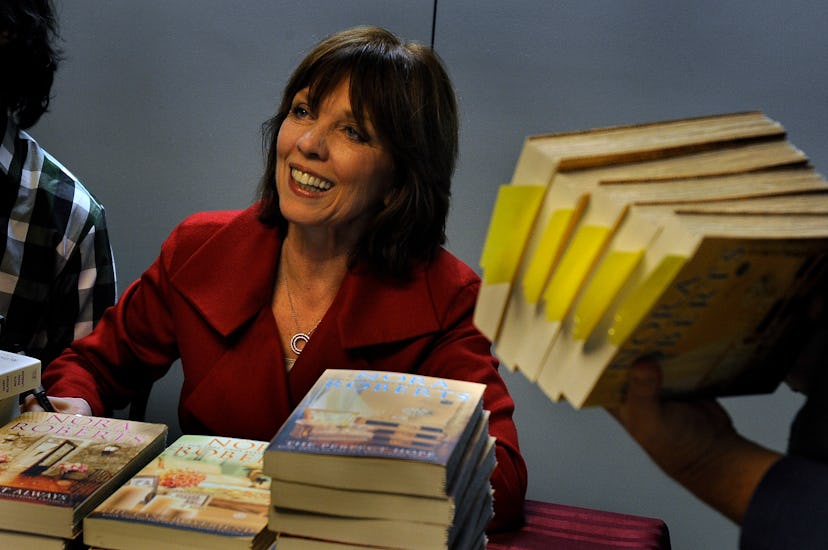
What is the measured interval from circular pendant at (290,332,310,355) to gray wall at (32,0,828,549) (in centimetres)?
107

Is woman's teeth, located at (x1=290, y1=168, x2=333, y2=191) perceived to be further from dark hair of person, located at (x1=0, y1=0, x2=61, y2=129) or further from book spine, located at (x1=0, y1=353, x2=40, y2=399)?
dark hair of person, located at (x1=0, y1=0, x2=61, y2=129)

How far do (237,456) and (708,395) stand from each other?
28.2 inches

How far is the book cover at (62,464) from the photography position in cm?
123

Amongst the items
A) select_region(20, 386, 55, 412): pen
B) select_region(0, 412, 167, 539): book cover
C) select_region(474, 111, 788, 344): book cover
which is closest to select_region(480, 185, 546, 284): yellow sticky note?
select_region(474, 111, 788, 344): book cover

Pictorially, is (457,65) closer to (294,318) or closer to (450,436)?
(294,318)

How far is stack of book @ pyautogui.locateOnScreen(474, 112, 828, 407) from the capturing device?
0.82 m

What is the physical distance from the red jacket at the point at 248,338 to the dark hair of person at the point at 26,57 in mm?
684

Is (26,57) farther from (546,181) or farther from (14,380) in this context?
(546,181)

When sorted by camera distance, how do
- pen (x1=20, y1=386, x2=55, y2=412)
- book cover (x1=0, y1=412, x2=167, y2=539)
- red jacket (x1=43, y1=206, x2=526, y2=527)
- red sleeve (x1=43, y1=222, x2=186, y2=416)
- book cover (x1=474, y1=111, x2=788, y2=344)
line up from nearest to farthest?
book cover (x1=474, y1=111, x2=788, y2=344), book cover (x1=0, y1=412, x2=167, y2=539), pen (x1=20, y1=386, x2=55, y2=412), red jacket (x1=43, y1=206, x2=526, y2=527), red sleeve (x1=43, y1=222, x2=186, y2=416)

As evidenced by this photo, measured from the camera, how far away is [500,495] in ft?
5.36

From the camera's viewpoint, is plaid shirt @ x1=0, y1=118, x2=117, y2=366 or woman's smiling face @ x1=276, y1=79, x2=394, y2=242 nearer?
woman's smiling face @ x1=276, y1=79, x2=394, y2=242

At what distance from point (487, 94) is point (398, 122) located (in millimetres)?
976

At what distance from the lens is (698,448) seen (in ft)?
3.17

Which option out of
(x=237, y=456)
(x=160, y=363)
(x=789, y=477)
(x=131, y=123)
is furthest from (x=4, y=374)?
(x=131, y=123)
